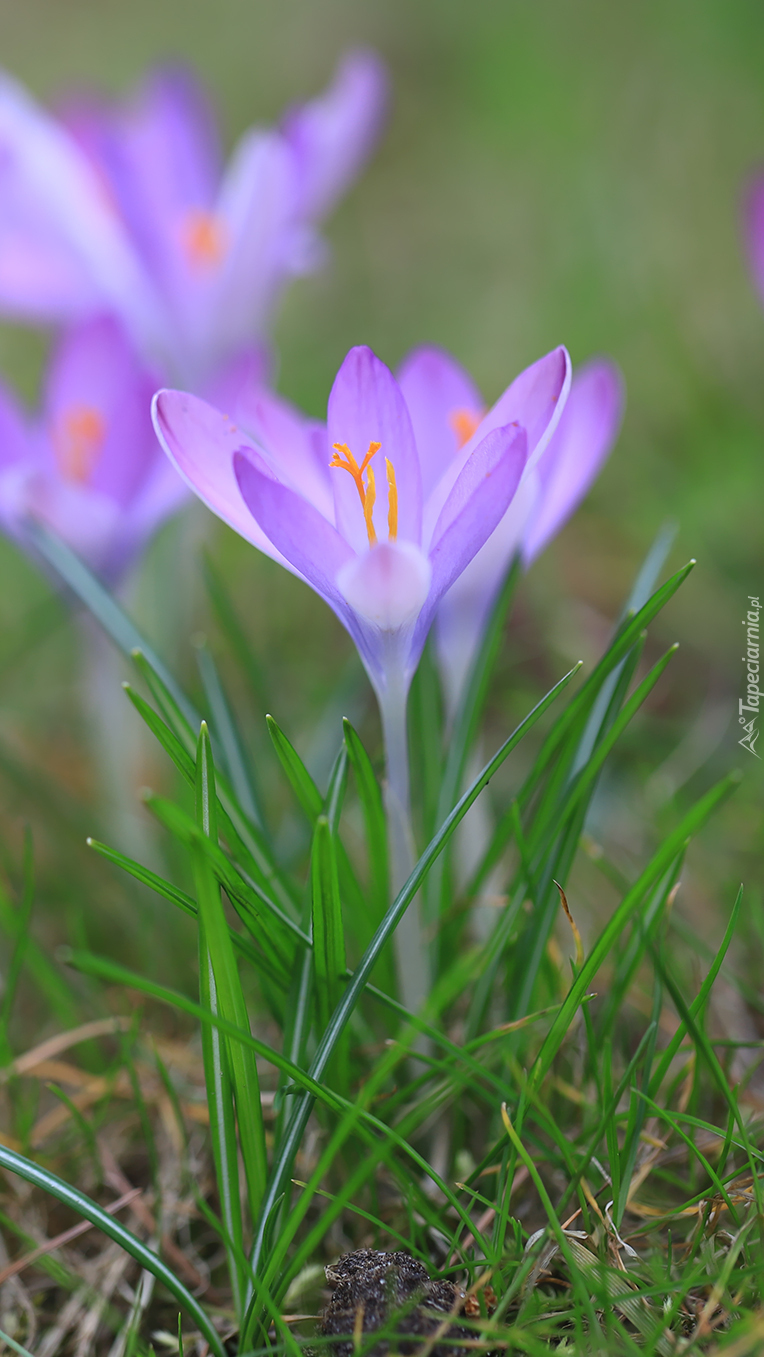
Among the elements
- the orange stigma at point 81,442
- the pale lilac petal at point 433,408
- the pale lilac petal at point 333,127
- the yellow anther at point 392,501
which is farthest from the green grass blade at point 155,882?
the pale lilac petal at point 333,127

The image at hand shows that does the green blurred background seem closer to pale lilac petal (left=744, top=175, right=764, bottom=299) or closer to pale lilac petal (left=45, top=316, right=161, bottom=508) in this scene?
pale lilac petal (left=45, top=316, right=161, bottom=508)

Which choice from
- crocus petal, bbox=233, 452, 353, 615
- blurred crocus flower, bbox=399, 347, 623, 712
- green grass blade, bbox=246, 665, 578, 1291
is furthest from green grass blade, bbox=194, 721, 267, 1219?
blurred crocus flower, bbox=399, 347, 623, 712

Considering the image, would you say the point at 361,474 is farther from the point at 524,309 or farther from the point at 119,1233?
the point at 524,309

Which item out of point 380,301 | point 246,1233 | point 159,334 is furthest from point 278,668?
point 380,301

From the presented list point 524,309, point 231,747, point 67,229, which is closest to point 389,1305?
point 231,747

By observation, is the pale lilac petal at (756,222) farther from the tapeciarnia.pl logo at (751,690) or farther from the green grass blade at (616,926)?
the green grass blade at (616,926)

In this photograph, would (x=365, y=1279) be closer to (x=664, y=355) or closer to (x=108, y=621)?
(x=108, y=621)
